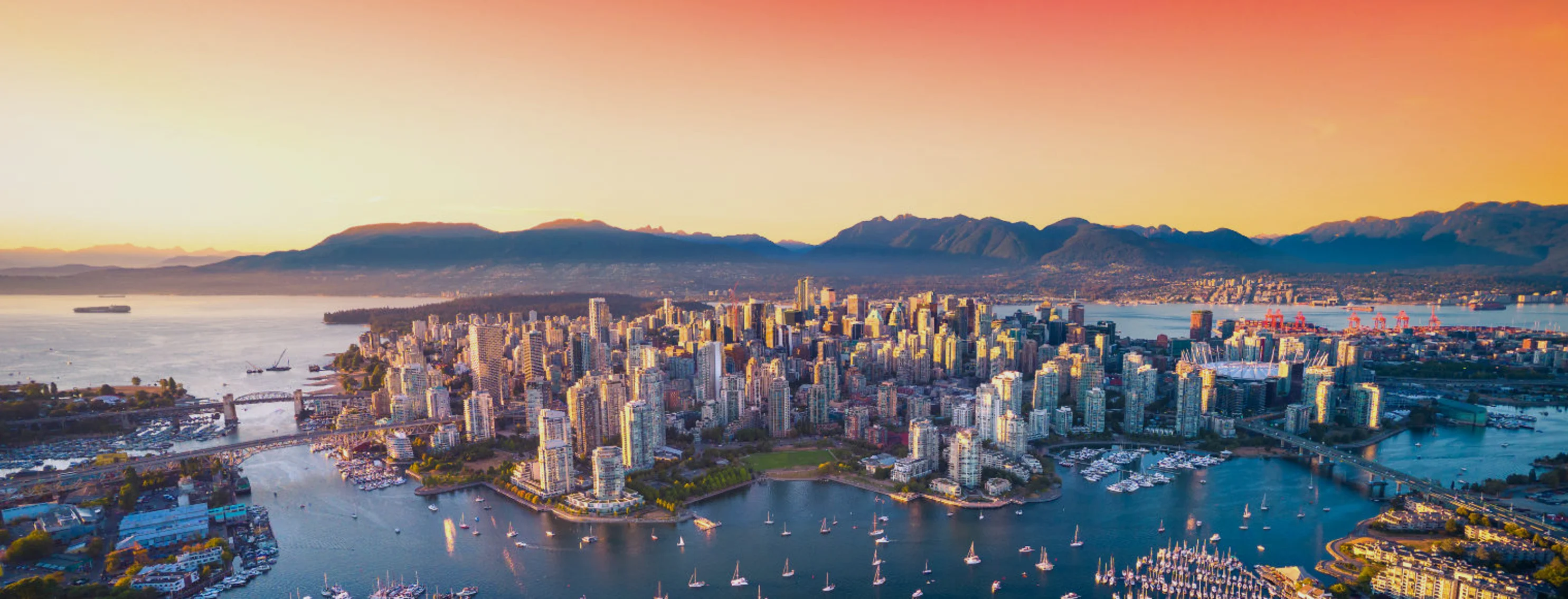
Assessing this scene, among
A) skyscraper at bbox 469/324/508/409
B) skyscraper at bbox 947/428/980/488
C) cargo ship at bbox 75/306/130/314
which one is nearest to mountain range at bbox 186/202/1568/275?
cargo ship at bbox 75/306/130/314

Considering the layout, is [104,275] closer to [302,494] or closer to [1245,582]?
[302,494]

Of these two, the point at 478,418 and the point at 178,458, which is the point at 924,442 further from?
the point at 178,458

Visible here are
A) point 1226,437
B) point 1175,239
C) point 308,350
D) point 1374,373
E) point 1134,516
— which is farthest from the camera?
point 1175,239

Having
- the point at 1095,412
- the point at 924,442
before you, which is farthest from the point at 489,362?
the point at 1095,412

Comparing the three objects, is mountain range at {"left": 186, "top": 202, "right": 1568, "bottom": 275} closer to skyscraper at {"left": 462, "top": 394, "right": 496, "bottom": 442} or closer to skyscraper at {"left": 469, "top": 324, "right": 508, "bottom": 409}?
skyscraper at {"left": 469, "top": 324, "right": 508, "bottom": 409}

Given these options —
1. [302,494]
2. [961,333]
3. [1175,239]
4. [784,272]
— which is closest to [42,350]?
[302,494]

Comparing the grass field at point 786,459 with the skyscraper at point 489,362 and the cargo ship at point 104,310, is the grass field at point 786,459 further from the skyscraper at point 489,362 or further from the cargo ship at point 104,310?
the cargo ship at point 104,310
